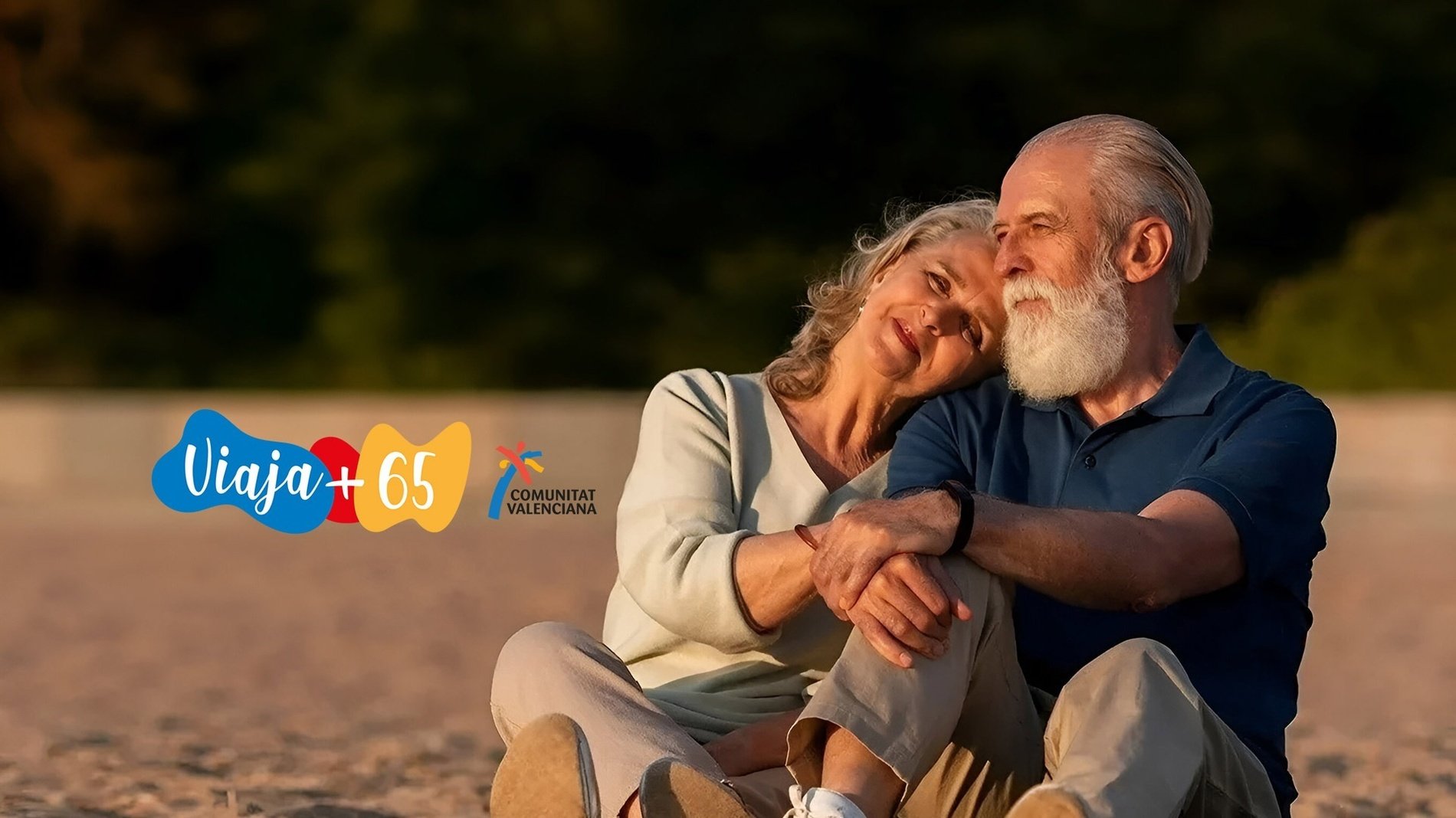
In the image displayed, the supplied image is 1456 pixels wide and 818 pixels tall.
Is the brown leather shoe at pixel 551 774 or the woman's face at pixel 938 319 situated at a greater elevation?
the woman's face at pixel 938 319

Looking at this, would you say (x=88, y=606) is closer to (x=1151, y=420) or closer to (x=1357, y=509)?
(x=1151, y=420)

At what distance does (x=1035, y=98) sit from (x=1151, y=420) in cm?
1584

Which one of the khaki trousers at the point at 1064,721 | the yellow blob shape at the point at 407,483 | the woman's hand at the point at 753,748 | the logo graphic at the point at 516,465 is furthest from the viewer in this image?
the logo graphic at the point at 516,465

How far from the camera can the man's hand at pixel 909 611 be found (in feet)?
9.07

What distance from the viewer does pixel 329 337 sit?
1855 cm

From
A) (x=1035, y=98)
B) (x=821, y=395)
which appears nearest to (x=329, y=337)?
(x=1035, y=98)

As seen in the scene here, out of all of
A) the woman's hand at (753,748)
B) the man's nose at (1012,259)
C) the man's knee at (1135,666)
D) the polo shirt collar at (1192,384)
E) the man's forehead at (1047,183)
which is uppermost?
the man's forehead at (1047,183)

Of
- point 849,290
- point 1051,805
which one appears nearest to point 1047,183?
point 849,290

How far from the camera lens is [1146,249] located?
3475 millimetres

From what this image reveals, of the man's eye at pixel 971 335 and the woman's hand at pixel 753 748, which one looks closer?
the woman's hand at pixel 753 748

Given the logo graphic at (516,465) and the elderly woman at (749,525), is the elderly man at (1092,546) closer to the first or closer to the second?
the elderly woman at (749,525)

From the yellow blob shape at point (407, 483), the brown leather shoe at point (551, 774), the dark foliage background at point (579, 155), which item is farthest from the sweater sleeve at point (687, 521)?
the dark foliage background at point (579, 155)

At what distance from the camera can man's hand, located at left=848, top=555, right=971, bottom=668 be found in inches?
109

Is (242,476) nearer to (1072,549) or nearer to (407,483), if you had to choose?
(407,483)
